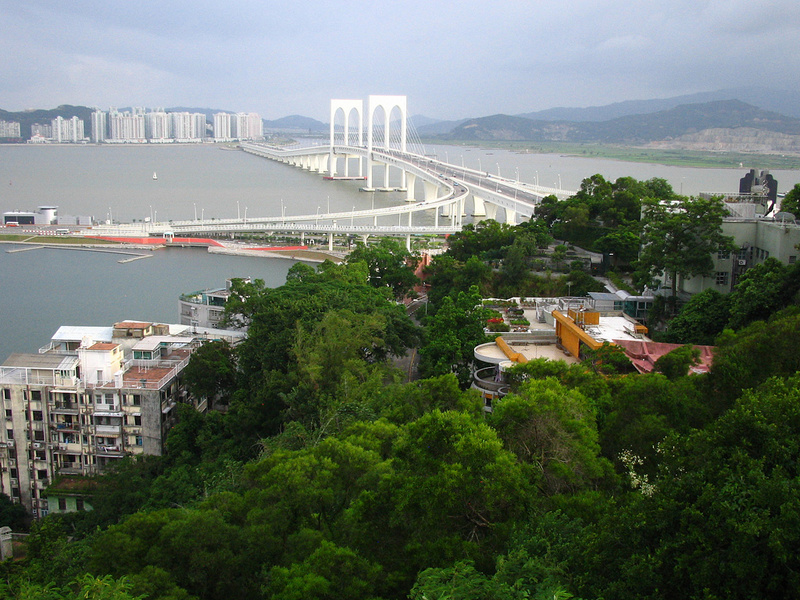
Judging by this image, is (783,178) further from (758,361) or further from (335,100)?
(758,361)

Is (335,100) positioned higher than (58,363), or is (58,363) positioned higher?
(335,100)

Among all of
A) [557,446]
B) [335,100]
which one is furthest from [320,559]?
[335,100]

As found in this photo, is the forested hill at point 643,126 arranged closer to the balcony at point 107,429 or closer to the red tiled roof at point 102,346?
the red tiled roof at point 102,346

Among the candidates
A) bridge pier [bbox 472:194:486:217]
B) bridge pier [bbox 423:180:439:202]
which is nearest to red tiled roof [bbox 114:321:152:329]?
bridge pier [bbox 472:194:486:217]

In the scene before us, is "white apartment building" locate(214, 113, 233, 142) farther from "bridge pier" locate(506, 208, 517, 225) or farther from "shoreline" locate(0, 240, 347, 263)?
"bridge pier" locate(506, 208, 517, 225)

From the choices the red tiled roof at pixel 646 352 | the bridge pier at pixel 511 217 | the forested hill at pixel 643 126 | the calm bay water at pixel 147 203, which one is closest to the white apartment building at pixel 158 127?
the calm bay water at pixel 147 203

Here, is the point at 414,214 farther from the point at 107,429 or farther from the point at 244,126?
the point at 244,126
